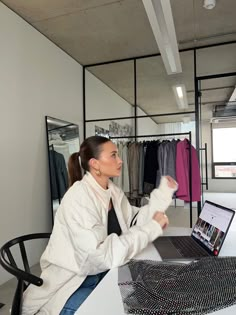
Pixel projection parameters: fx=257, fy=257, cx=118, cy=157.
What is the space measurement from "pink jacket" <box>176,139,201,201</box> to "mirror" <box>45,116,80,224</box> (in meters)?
1.48

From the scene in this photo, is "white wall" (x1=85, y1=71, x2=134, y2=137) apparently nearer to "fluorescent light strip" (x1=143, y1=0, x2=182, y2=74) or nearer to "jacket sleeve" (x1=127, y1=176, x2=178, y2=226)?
"fluorescent light strip" (x1=143, y1=0, x2=182, y2=74)

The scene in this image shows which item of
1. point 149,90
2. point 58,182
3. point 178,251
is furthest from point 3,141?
point 149,90

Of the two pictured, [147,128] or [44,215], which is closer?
[44,215]

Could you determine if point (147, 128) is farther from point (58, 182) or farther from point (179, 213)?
point (58, 182)

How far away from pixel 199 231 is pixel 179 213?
2276mm

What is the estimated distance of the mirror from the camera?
333 centimetres

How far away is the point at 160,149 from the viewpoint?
3.46 m

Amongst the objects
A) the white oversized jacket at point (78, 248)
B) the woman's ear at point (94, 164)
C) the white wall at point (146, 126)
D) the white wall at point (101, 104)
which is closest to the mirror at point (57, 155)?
the white wall at point (101, 104)

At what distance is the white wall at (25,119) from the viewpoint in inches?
104

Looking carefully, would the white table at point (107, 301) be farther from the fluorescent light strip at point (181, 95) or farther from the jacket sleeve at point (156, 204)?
the fluorescent light strip at point (181, 95)

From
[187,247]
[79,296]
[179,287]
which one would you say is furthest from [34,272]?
[179,287]

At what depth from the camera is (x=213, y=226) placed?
1.37 m

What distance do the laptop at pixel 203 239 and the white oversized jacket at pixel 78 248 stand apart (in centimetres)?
22

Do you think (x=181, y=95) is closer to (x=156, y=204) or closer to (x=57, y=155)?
(x=57, y=155)
